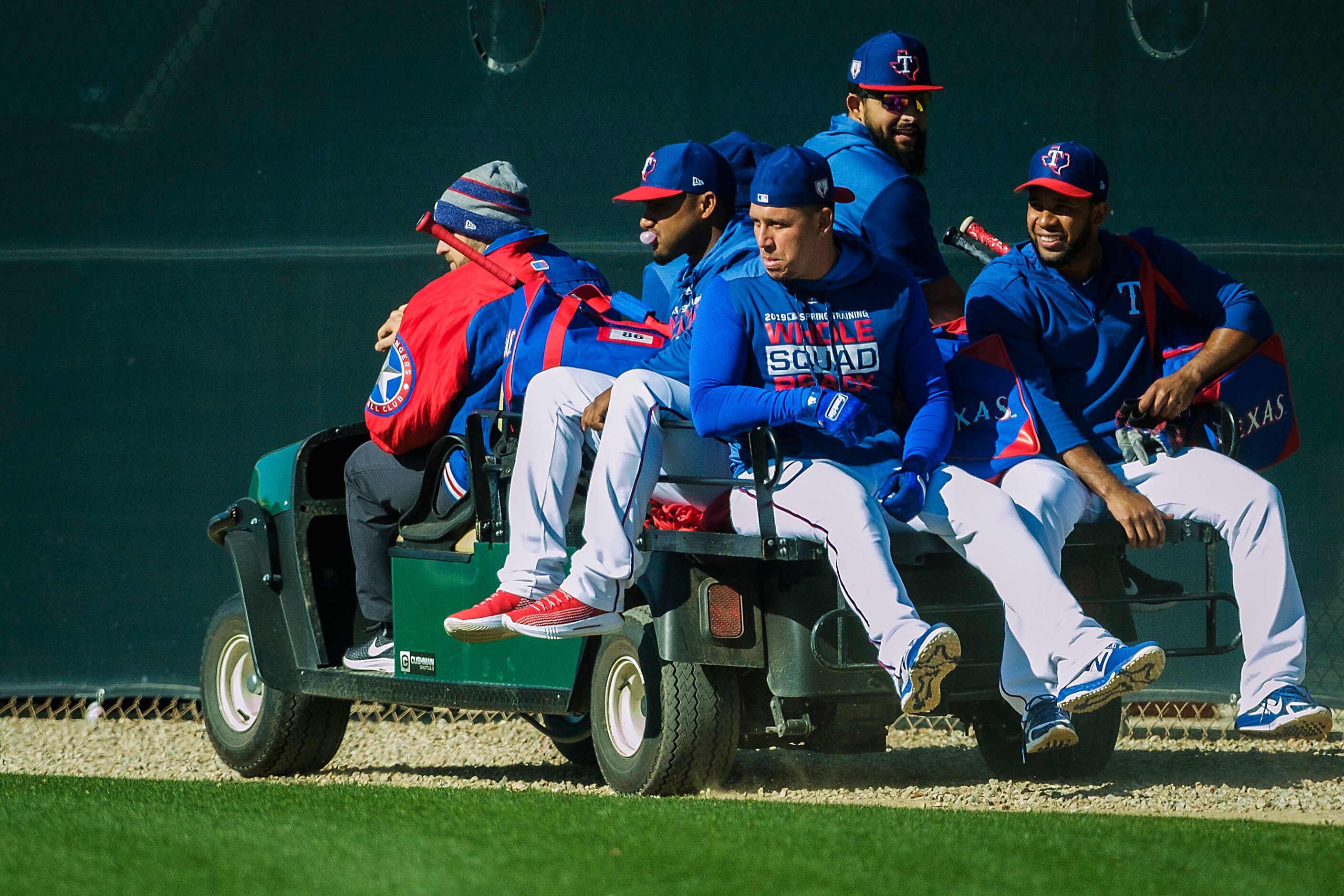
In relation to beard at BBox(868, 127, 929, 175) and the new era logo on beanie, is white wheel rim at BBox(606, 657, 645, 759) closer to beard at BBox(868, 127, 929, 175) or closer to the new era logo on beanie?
the new era logo on beanie

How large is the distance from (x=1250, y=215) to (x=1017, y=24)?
114 centimetres

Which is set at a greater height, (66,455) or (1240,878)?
(66,455)

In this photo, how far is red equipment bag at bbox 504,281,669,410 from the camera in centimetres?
509

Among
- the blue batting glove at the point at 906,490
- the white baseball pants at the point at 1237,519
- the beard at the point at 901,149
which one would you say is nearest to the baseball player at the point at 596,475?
the blue batting glove at the point at 906,490

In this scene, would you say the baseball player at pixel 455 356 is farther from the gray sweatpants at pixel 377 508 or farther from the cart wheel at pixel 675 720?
the cart wheel at pixel 675 720

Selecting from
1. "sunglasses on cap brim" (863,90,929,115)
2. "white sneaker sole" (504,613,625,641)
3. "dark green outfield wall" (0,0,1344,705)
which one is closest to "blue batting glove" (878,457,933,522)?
"white sneaker sole" (504,613,625,641)

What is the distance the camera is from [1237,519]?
15.3 ft

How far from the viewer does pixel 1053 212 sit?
4992 mm

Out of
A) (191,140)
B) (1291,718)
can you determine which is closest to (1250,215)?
(1291,718)

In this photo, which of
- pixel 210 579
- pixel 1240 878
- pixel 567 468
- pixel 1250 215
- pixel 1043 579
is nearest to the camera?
pixel 1240 878

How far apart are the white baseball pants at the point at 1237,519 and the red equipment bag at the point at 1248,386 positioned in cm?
27

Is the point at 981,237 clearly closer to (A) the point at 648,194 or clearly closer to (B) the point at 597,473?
(A) the point at 648,194

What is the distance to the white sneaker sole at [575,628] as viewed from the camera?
4.55m

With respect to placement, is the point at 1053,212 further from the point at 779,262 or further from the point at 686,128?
the point at 686,128
